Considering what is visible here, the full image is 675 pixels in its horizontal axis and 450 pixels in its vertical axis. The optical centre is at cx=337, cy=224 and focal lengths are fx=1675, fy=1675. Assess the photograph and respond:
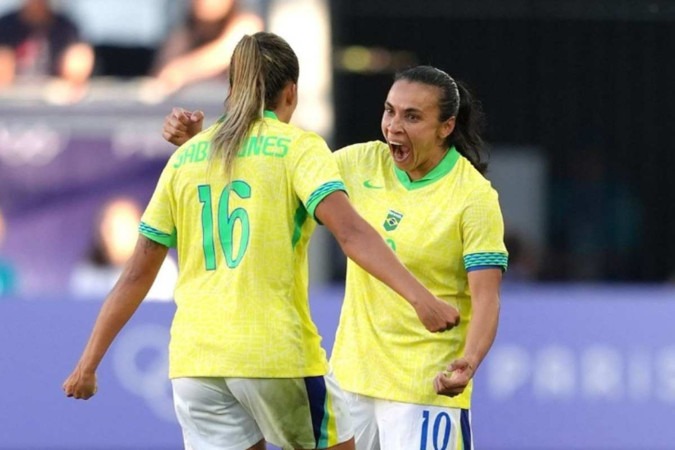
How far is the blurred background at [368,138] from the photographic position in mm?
9344

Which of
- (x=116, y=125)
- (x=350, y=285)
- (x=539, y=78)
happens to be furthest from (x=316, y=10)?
(x=350, y=285)

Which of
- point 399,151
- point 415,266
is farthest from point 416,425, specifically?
point 399,151

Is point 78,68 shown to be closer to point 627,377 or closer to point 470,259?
point 627,377

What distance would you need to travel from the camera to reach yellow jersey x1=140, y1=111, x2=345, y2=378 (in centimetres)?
487

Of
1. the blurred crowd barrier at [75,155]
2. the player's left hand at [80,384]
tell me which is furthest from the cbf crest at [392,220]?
the blurred crowd barrier at [75,155]

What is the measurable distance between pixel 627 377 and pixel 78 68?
4.95 metres

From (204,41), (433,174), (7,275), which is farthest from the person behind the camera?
(204,41)

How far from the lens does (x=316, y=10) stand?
40.6 ft

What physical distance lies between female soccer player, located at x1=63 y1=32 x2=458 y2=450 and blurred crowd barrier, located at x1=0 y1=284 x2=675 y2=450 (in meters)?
4.24

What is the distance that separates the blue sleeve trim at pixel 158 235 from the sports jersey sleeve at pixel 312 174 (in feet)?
1.47

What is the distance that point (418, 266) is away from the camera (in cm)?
550

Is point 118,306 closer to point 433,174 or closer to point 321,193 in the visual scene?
point 321,193

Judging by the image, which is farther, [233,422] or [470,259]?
[470,259]

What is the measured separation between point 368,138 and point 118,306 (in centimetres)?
1030
